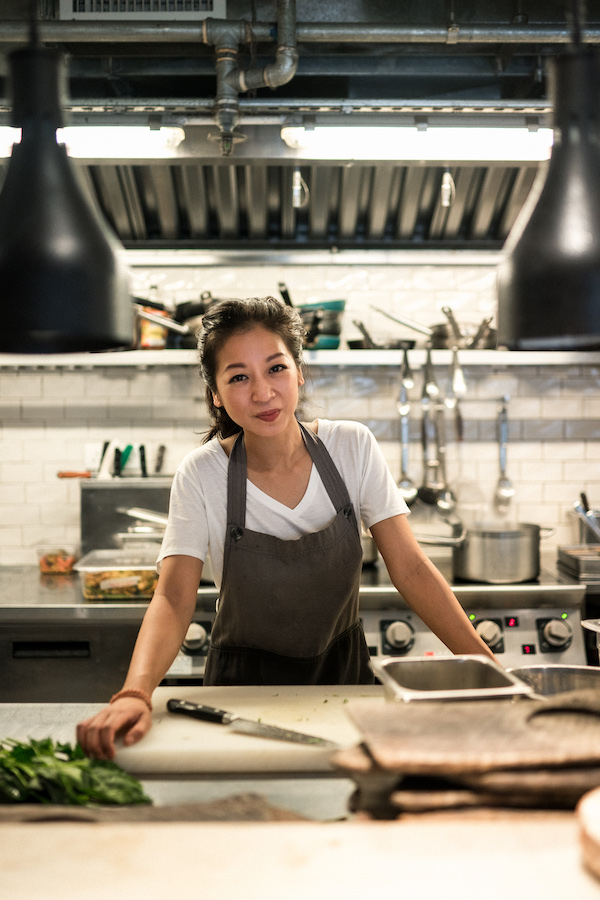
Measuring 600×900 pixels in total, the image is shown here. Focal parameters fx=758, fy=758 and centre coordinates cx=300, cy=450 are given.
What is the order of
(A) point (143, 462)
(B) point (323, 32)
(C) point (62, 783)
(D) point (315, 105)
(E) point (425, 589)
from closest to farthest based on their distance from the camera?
1. (C) point (62, 783)
2. (E) point (425, 589)
3. (B) point (323, 32)
4. (D) point (315, 105)
5. (A) point (143, 462)

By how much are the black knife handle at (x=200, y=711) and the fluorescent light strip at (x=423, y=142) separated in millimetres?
2174

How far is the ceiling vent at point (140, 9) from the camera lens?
2910 millimetres

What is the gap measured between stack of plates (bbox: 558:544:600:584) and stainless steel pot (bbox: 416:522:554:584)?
0.63 ft

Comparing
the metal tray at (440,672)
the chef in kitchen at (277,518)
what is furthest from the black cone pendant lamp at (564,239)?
the chef in kitchen at (277,518)

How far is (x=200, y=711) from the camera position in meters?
1.63

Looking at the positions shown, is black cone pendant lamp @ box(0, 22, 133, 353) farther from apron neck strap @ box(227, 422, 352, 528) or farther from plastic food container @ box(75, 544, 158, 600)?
plastic food container @ box(75, 544, 158, 600)

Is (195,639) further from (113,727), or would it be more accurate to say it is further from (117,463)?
(113,727)

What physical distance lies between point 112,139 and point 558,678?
245 centimetres

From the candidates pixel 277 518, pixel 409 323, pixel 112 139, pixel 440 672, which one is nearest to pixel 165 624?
pixel 277 518

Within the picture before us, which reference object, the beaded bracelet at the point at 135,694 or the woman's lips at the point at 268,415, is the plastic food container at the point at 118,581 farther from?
the beaded bracelet at the point at 135,694

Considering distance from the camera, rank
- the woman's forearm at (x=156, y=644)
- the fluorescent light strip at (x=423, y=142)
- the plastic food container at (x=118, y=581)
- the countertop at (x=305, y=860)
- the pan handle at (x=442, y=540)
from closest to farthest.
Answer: the countertop at (x=305, y=860) → the woman's forearm at (x=156, y=644) → the fluorescent light strip at (x=423, y=142) → the plastic food container at (x=118, y=581) → the pan handle at (x=442, y=540)

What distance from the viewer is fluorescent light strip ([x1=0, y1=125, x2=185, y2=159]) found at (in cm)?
284

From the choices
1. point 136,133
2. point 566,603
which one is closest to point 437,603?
point 566,603

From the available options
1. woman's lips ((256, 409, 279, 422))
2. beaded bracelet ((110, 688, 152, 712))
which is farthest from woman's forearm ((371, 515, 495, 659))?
beaded bracelet ((110, 688, 152, 712))
